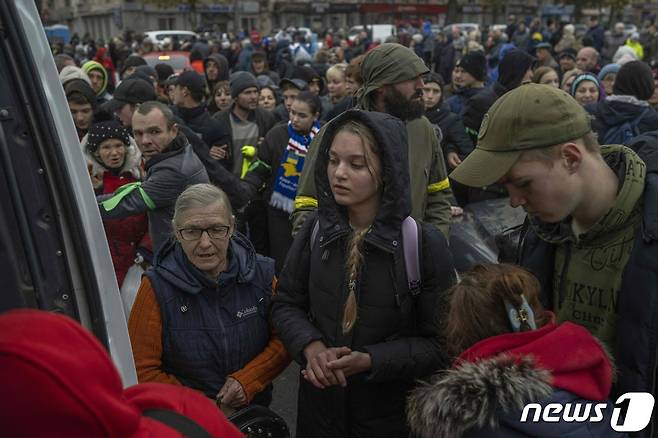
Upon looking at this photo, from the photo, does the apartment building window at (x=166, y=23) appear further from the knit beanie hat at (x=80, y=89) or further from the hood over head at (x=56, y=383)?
the hood over head at (x=56, y=383)

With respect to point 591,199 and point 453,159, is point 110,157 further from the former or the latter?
point 591,199

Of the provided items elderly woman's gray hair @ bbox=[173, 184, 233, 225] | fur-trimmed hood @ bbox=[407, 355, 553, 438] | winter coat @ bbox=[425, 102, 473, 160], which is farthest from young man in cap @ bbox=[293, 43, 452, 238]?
winter coat @ bbox=[425, 102, 473, 160]

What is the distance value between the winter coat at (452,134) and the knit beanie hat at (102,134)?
2668 mm

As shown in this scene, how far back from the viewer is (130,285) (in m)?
3.47

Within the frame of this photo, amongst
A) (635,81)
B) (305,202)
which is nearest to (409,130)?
(305,202)

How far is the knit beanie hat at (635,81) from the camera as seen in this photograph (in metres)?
5.02

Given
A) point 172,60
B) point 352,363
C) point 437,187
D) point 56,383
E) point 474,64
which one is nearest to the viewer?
point 56,383

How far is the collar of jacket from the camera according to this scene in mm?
3551

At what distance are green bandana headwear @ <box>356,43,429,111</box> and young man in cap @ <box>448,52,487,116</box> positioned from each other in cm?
341

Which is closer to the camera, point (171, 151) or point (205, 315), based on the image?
point (205, 315)

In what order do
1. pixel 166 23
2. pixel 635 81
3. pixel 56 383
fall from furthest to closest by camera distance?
1. pixel 166 23
2. pixel 635 81
3. pixel 56 383

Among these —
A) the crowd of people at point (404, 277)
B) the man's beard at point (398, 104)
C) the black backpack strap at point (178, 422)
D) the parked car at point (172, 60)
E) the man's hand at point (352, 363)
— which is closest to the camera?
the black backpack strap at point (178, 422)

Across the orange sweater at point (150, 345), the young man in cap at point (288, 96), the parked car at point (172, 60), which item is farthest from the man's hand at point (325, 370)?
the parked car at point (172, 60)

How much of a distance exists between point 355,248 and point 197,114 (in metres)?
3.64
